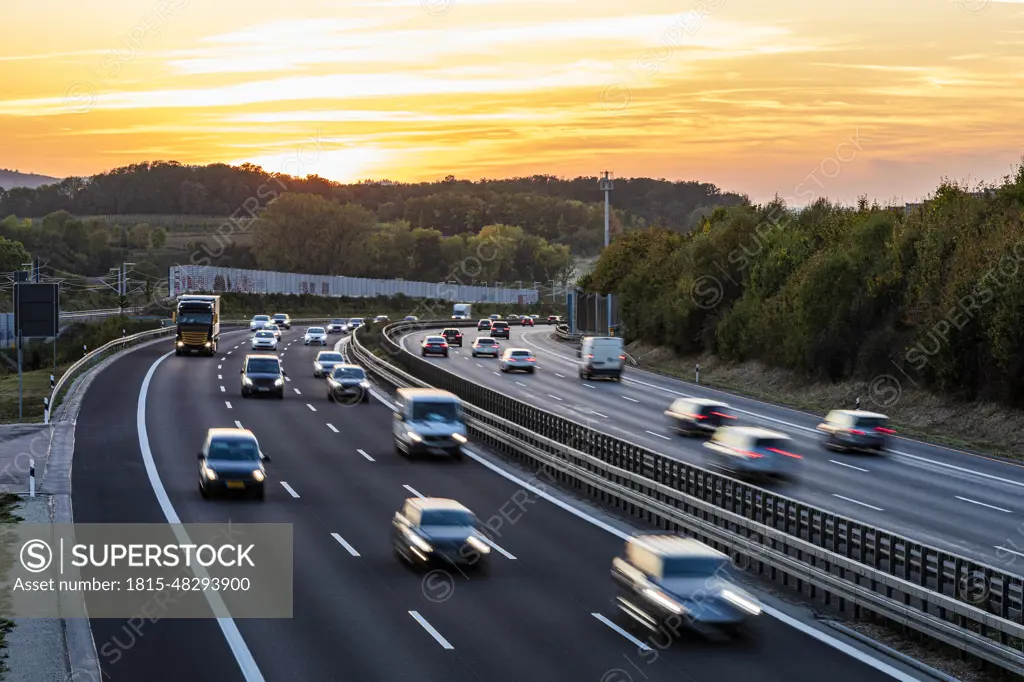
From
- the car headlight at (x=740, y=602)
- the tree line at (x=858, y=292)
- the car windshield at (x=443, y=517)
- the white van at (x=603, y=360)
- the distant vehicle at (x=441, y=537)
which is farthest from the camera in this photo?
the white van at (x=603, y=360)

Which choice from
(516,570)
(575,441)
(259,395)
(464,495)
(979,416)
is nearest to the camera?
(516,570)

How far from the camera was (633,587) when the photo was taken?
19578mm

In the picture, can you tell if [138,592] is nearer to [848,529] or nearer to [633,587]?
[633,587]

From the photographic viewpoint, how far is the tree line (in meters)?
49.0

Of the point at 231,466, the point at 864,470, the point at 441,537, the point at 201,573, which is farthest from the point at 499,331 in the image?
the point at 201,573

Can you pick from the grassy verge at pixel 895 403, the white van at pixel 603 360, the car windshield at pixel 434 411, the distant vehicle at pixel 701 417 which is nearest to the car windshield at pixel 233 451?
the car windshield at pixel 434 411

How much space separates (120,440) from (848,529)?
26462 millimetres

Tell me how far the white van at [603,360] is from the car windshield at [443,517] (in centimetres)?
4270

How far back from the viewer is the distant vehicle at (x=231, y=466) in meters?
29.6

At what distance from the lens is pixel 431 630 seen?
62.6 ft

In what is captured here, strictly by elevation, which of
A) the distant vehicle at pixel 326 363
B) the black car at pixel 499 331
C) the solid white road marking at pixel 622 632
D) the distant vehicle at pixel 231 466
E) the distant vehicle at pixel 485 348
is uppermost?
the distant vehicle at pixel 231 466

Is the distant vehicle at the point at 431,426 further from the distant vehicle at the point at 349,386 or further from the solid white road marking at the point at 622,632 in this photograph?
the solid white road marking at the point at 622,632

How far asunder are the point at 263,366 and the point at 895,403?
27741 millimetres

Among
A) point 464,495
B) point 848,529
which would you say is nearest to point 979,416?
point 464,495
